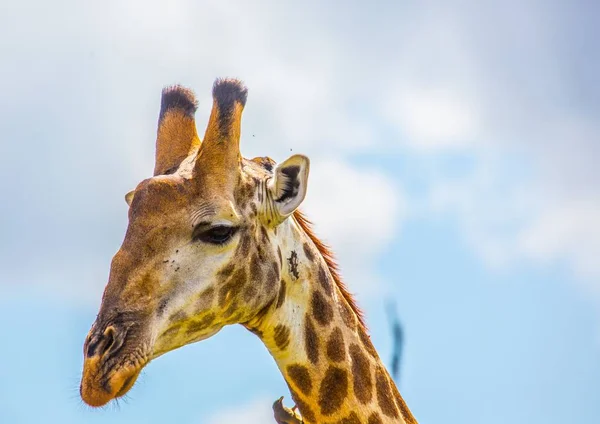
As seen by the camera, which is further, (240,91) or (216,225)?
(240,91)

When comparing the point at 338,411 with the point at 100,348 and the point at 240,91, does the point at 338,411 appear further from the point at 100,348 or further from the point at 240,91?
the point at 240,91

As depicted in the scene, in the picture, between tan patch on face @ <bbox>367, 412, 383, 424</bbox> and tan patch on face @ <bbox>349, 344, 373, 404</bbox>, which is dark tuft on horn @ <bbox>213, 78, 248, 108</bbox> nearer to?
tan patch on face @ <bbox>349, 344, 373, 404</bbox>

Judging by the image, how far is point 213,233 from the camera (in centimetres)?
751

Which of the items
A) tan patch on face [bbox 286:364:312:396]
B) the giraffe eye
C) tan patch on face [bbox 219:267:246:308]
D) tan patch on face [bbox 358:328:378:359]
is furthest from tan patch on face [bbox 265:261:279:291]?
tan patch on face [bbox 358:328:378:359]

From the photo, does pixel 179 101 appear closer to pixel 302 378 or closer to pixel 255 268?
pixel 255 268

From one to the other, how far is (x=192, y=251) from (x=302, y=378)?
176 centimetres

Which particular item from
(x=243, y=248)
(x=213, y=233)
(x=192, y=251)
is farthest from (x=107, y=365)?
(x=243, y=248)

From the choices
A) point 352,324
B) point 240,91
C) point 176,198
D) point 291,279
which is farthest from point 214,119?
point 352,324

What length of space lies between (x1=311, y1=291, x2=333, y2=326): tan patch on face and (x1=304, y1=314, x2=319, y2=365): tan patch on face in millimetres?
111

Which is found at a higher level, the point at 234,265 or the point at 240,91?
the point at 240,91

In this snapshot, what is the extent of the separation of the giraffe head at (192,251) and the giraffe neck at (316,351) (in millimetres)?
266

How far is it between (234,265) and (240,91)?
72.1 inches

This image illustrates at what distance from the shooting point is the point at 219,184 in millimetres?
7773

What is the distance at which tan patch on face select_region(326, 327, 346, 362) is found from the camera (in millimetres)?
8250
